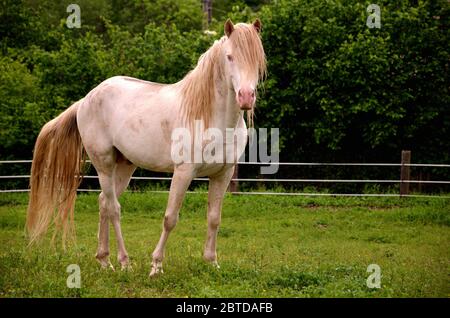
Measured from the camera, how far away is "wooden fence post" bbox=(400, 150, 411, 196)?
14.5 m

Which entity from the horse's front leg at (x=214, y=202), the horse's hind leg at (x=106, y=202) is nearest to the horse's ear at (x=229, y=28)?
the horse's front leg at (x=214, y=202)

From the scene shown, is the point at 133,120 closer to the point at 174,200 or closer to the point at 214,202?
the point at 174,200

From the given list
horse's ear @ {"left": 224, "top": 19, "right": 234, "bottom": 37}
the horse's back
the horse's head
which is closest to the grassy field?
the horse's back

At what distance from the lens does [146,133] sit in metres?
6.46

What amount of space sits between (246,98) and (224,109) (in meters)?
0.66

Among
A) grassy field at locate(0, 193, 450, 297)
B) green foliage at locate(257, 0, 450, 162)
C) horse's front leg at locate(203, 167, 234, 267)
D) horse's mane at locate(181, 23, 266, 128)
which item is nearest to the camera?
grassy field at locate(0, 193, 450, 297)

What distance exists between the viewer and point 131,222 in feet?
41.5

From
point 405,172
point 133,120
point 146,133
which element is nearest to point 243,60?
point 146,133

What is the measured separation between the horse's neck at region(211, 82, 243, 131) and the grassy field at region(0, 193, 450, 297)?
56.4 inches

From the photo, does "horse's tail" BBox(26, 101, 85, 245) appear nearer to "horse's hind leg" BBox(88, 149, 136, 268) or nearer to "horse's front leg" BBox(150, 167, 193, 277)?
"horse's hind leg" BBox(88, 149, 136, 268)

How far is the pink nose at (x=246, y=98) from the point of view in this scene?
5.50 m

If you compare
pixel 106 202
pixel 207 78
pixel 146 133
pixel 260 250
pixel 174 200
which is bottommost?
pixel 260 250

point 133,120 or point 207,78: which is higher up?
point 207,78
